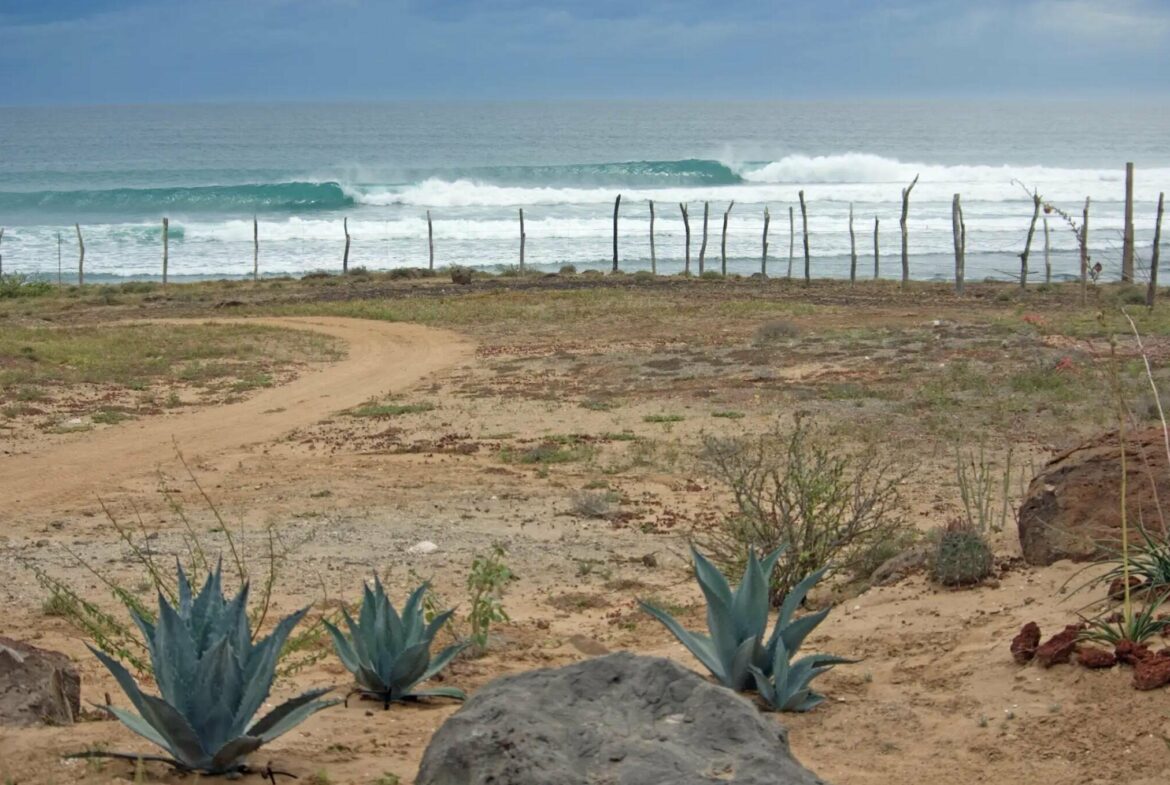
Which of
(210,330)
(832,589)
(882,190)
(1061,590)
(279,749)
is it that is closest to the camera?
(279,749)

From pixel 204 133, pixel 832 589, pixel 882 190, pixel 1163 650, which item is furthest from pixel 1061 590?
pixel 204 133

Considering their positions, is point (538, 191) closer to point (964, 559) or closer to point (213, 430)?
point (213, 430)

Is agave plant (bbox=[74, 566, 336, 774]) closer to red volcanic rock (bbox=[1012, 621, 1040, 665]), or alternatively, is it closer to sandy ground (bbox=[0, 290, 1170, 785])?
sandy ground (bbox=[0, 290, 1170, 785])

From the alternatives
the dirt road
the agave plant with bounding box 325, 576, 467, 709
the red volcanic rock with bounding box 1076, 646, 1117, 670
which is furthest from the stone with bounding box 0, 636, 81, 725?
the dirt road

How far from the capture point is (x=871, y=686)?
5.66 meters

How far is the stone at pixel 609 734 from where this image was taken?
345 centimetres

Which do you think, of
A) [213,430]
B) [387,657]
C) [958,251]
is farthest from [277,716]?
[958,251]

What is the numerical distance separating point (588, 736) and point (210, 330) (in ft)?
73.4

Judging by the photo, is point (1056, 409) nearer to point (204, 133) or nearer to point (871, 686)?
point (871, 686)

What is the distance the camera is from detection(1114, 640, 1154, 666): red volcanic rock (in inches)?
199

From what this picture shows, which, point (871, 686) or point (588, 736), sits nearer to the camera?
point (588, 736)

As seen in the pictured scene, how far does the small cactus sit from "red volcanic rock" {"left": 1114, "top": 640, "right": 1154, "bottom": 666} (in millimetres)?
1693

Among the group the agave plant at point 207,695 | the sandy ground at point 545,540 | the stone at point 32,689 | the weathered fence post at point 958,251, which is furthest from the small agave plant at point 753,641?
the weathered fence post at point 958,251

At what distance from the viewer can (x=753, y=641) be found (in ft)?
17.2
